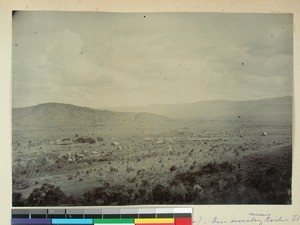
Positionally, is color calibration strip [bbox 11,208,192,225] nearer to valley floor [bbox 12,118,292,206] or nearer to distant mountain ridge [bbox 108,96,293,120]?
valley floor [bbox 12,118,292,206]

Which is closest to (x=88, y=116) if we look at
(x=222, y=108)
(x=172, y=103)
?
(x=172, y=103)

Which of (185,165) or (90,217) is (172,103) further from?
(90,217)

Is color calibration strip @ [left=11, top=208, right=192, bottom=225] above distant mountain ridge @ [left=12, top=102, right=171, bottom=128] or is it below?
below

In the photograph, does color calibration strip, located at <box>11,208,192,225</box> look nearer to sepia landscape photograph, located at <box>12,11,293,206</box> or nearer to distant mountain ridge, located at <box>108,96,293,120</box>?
sepia landscape photograph, located at <box>12,11,293,206</box>

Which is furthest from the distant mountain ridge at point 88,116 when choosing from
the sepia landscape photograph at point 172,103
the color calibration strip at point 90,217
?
the color calibration strip at point 90,217

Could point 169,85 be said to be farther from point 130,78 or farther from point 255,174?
point 255,174

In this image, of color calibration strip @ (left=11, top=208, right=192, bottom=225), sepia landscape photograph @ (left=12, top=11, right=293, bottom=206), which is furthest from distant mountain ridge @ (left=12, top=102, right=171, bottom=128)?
color calibration strip @ (left=11, top=208, right=192, bottom=225)

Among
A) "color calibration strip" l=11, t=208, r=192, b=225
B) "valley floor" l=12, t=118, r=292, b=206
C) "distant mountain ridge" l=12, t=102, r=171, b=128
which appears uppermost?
"distant mountain ridge" l=12, t=102, r=171, b=128
